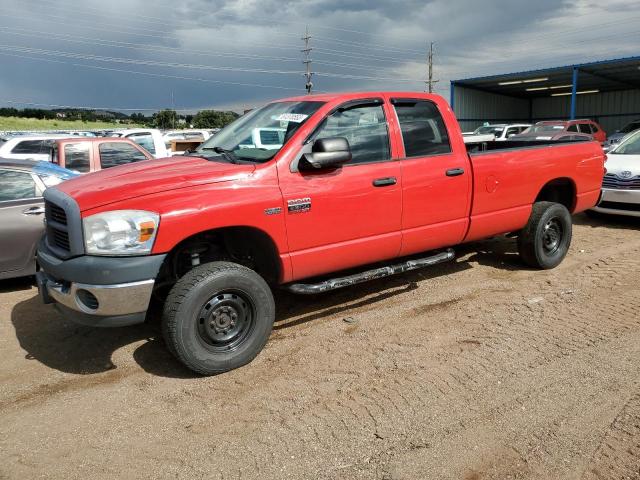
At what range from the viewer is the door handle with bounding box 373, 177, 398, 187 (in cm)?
457

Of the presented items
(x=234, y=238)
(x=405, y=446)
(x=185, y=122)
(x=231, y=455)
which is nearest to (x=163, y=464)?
(x=231, y=455)

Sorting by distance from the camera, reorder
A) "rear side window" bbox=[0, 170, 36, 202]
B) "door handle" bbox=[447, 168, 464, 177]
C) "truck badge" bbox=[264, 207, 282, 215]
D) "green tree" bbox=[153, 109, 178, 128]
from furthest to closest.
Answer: "green tree" bbox=[153, 109, 178, 128] → "rear side window" bbox=[0, 170, 36, 202] → "door handle" bbox=[447, 168, 464, 177] → "truck badge" bbox=[264, 207, 282, 215]

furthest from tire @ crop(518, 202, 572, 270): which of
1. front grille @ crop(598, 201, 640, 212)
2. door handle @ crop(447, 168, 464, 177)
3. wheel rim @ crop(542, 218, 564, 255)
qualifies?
front grille @ crop(598, 201, 640, 212)

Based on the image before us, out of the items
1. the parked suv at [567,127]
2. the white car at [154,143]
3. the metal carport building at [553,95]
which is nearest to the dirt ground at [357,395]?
the white car at [154,143]

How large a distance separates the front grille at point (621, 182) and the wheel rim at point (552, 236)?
2.94 m

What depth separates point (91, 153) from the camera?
952 cm

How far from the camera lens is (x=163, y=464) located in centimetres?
294

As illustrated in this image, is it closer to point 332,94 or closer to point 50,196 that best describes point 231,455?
point 50,196

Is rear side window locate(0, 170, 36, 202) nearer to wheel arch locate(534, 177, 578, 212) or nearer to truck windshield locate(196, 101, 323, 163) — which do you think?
truck windshield locate(196, 101, 323, 163)

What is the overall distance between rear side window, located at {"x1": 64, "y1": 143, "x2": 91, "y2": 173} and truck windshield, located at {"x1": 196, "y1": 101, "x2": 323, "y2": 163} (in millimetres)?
5266

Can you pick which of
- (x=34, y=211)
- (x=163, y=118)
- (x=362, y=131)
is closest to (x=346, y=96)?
(x=362, y=131)

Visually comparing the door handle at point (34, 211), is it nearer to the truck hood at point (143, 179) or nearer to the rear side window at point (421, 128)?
the truck hood at point (143, 179)

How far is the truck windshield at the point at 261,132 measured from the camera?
440 cm

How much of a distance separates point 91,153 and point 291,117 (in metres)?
6.27
